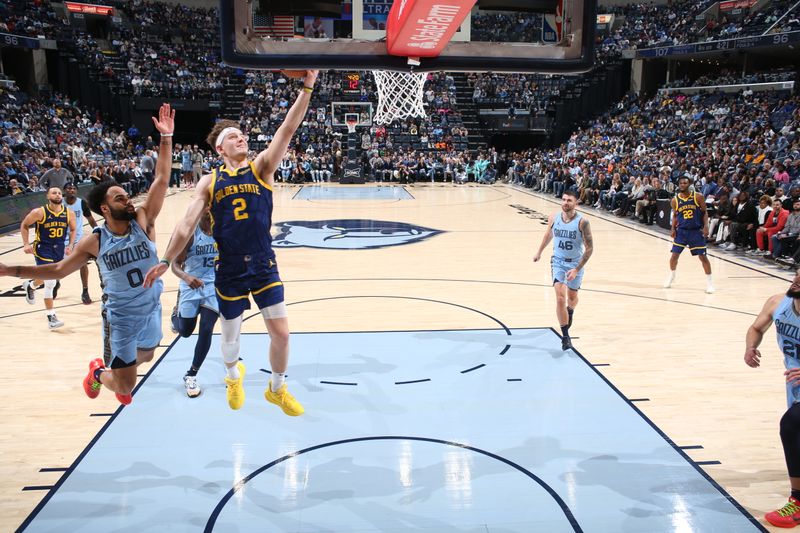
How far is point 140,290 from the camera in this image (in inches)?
162

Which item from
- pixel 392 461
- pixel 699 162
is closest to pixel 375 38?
pixel 392 461

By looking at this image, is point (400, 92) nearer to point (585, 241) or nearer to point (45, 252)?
point (585, 241)

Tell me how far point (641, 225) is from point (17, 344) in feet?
43.7

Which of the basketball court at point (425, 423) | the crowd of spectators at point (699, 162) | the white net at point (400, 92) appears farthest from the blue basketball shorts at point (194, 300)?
the crowd of spectators at point (699, 162)

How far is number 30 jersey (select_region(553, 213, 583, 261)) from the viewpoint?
6.54 metres

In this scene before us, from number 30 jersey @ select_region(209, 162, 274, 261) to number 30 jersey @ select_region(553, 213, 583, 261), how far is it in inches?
141

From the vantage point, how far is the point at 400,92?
12008 millimetres

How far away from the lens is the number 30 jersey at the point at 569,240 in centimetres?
654

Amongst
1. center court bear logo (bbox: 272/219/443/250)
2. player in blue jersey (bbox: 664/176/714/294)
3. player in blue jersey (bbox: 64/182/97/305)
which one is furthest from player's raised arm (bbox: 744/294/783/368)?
center court bear logo (bbox: 272/219/443/250)

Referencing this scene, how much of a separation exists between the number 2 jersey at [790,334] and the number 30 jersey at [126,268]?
381cm

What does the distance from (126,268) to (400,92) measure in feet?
Result: 28.9

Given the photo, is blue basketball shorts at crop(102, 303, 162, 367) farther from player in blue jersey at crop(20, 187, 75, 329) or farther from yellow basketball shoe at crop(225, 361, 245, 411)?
player in blue jersey at crop(20, 187, 75, 329)

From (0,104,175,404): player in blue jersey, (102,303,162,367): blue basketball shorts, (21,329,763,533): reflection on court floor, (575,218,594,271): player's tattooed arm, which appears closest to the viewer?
(21,329,763,533): reflection on court floor

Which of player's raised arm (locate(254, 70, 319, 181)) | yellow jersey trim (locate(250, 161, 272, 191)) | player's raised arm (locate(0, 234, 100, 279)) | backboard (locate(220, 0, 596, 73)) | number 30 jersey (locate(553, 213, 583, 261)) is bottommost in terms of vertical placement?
number 30 jersey (locate(553, 213, 583, 261))
